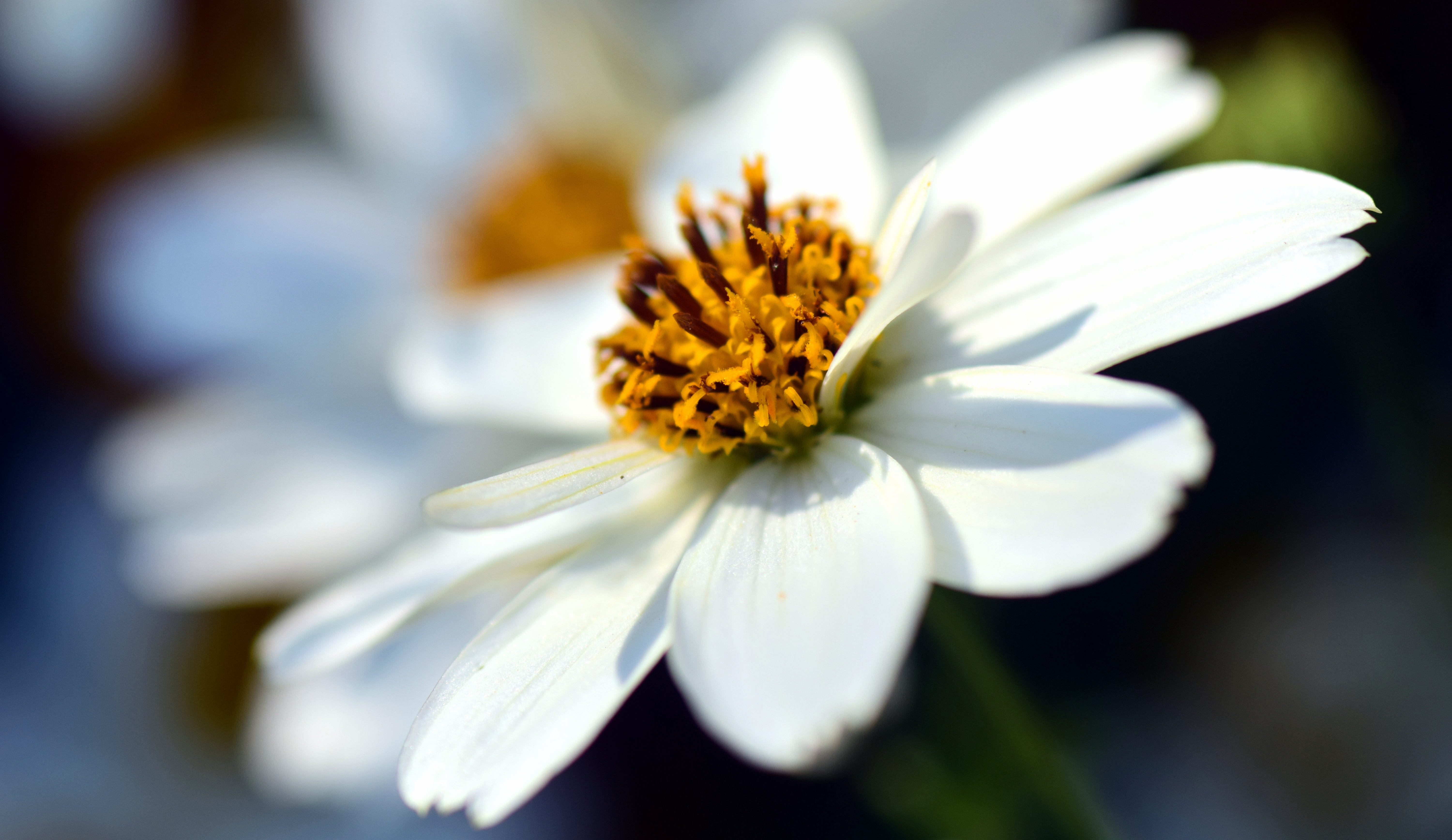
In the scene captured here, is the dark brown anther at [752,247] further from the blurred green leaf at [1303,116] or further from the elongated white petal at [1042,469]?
the blurred green leaf at [1303,116]

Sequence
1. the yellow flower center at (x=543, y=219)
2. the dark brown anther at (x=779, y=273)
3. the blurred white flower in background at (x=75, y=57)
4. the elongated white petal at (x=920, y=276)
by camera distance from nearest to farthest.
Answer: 1. the elongated white petal at (x=920, y=276)
2. the dark brown anther at (x=779, y=273)
3. the yellow flower center at (x=543, y=219)
4. the blurred white flower in background at (x=75, y=57)

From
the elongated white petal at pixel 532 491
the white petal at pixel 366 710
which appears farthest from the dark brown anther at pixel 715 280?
the white petal at pixel 366 710

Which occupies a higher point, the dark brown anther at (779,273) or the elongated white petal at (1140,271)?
the dark brown anther at (779,273)

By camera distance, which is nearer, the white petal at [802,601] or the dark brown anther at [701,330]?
the white petal at [802,601]

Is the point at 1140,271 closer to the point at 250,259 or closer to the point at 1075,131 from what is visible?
the point at 1075,131

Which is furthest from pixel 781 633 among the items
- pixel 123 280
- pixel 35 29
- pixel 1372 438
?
pixel 35 29

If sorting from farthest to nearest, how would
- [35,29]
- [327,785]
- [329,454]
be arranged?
[35,29], [329,454], [327,785]

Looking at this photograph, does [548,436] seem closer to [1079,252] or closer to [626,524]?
[626,524]

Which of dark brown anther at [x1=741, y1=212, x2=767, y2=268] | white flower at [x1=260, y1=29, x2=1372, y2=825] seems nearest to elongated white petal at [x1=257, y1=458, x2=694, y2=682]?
white flower at [x1=260, y1=29, x2=1372, y2=825]

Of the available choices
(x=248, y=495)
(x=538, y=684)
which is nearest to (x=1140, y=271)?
(x=538, y=684)
